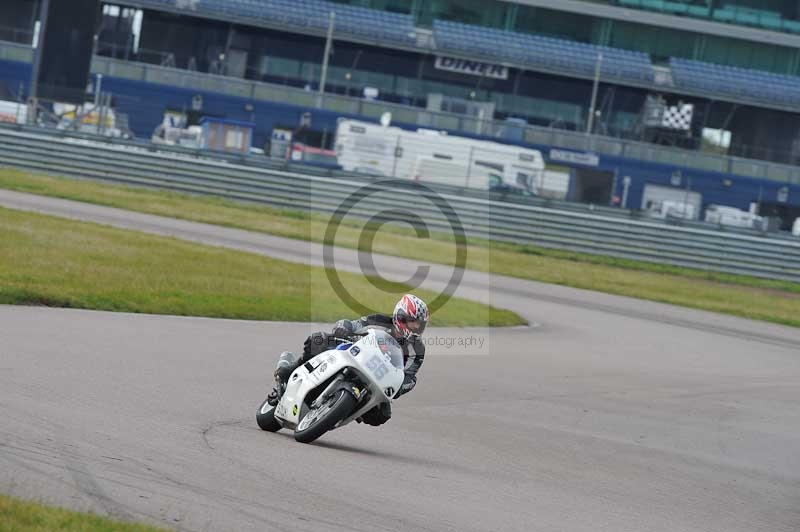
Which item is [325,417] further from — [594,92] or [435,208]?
[594,92]

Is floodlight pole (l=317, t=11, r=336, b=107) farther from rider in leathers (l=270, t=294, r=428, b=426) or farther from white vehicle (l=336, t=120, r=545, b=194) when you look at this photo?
rider in leathers (l=270, t=294, r=428, b=426)

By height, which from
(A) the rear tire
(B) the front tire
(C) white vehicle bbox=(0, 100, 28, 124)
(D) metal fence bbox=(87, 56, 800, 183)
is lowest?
(A) the rear tire

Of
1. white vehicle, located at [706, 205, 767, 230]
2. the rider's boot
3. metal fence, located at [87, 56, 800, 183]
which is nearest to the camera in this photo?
the rider's boot

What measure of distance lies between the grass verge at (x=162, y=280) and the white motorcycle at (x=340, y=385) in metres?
6.06

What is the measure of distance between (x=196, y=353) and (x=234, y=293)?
5353 mm

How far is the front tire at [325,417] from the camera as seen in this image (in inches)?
312

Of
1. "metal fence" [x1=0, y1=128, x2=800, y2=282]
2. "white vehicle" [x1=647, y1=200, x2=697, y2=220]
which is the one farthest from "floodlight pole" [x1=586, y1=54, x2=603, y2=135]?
"metal fence" [x1=0, y1=128, x2=800, y2=282]

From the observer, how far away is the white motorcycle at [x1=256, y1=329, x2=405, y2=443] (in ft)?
26.3

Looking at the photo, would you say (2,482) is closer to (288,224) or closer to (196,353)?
→ (196,353)

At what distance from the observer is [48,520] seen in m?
4.99

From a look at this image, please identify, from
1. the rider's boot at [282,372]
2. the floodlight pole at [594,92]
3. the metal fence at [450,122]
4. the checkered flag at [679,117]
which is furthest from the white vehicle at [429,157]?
the rider's boot at [282,372]

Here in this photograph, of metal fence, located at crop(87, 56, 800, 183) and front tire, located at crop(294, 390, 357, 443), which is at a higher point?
metal fence, located at crop(87, 56, 800, 183)

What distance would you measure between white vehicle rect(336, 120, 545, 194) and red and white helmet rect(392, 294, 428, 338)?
31.8 m

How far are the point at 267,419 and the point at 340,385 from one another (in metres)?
0.81
